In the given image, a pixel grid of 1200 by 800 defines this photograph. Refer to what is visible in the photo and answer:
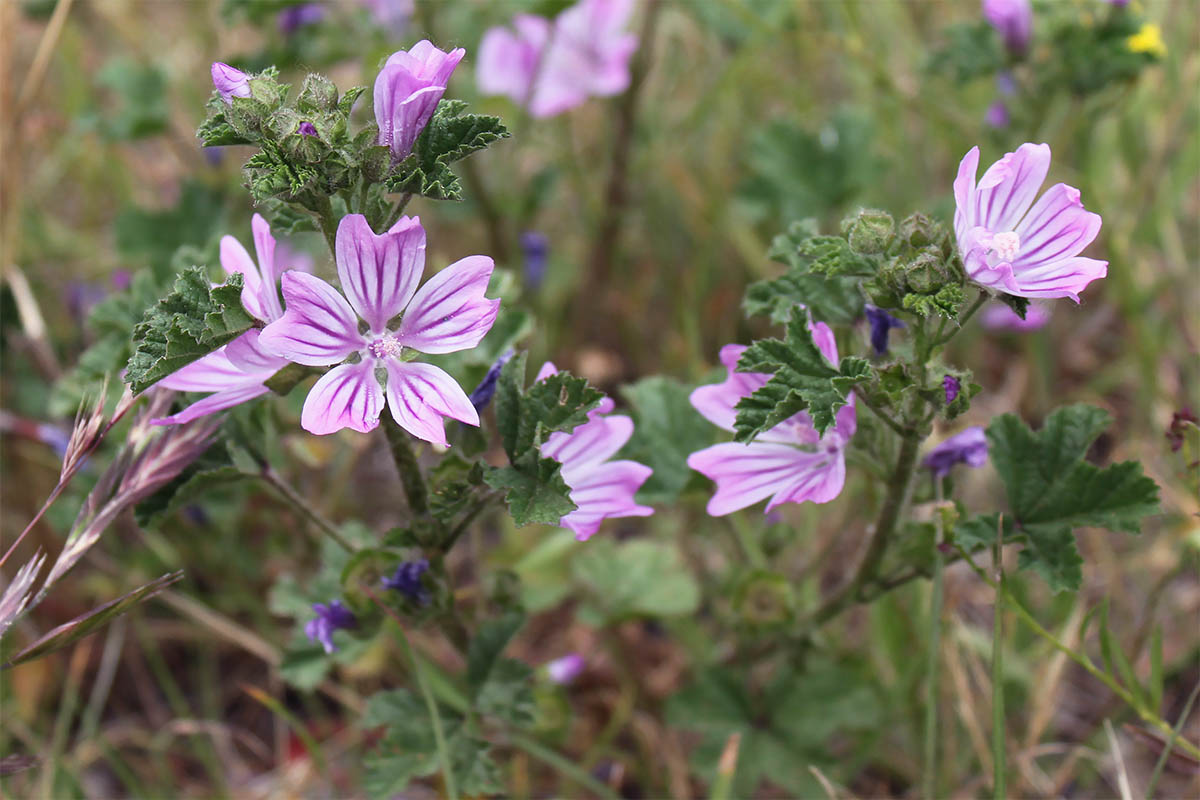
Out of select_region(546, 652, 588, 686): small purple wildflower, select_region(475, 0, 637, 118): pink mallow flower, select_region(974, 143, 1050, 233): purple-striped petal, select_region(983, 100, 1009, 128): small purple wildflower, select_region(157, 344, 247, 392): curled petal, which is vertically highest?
select_region(475, 0, 637, 118): pink mallow flower

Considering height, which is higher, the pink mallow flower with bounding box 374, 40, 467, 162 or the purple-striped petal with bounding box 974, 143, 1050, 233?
the pink mallow flower with bounding box 374, 40, 467, 162

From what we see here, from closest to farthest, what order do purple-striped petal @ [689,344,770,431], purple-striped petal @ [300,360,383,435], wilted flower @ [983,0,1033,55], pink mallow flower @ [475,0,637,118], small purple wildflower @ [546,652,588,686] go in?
purple-striped petal @ [300,360,383,435] < purple-striped petal @ [689,344,770,431] < small purple wildflower @ [546,652,588,686] < wilted flower @ [983,0,1033,55] < pink mallow flower @ [475,0,637,118]

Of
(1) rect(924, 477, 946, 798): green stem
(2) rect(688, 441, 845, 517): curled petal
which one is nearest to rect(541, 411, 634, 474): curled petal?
(2) rect(688, 441, 845, 517): curled petal

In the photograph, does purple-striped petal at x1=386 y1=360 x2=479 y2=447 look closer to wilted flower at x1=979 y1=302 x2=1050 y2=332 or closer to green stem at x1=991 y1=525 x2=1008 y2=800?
green stem at x1=991 y1=525 x2=1008 y2=800

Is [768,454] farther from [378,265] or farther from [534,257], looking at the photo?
[534,257]

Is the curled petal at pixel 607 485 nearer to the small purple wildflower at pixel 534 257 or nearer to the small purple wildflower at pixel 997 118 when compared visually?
the small purple wildflower at pixel 534 257

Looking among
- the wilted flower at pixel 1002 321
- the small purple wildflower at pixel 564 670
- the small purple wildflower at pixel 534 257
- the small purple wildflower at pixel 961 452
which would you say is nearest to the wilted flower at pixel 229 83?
the small purple wildflower at pixel 961 452

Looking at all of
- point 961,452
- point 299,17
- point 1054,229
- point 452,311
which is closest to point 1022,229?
point 1054,229
